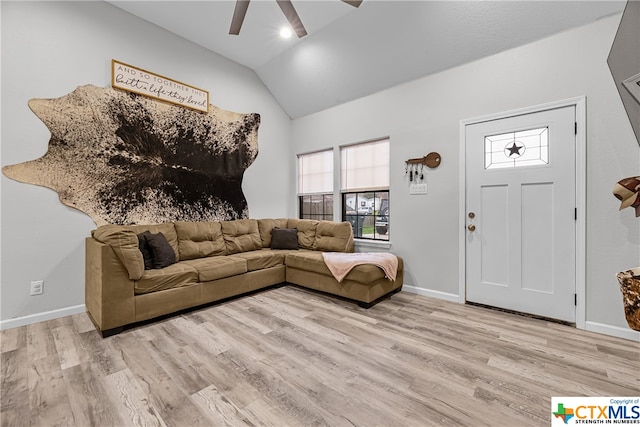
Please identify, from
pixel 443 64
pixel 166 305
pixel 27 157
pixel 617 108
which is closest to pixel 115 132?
pixel 27 157

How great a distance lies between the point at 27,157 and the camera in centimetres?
267

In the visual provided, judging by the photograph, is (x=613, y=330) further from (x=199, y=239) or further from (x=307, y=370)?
(x=199, y=239)

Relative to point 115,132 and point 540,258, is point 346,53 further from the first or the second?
point 540,258

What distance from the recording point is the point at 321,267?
11.3ft

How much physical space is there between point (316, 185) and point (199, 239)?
2.27 m

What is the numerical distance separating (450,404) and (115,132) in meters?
4.19

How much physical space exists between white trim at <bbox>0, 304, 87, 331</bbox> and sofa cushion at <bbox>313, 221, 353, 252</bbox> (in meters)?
2.96

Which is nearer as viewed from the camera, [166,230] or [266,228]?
[166,230]

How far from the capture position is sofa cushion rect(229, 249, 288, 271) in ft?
11.6

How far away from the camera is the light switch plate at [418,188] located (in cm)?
355

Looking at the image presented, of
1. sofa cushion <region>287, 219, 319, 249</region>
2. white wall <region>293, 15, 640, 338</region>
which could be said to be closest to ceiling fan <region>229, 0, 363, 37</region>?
white wall <region>293, 15, 640, 338</region>

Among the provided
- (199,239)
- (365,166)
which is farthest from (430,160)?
(199,239)

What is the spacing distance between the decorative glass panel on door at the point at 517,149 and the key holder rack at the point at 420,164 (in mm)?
550

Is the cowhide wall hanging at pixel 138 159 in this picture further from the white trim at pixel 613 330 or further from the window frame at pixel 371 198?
the white trim at pixel 613 330
